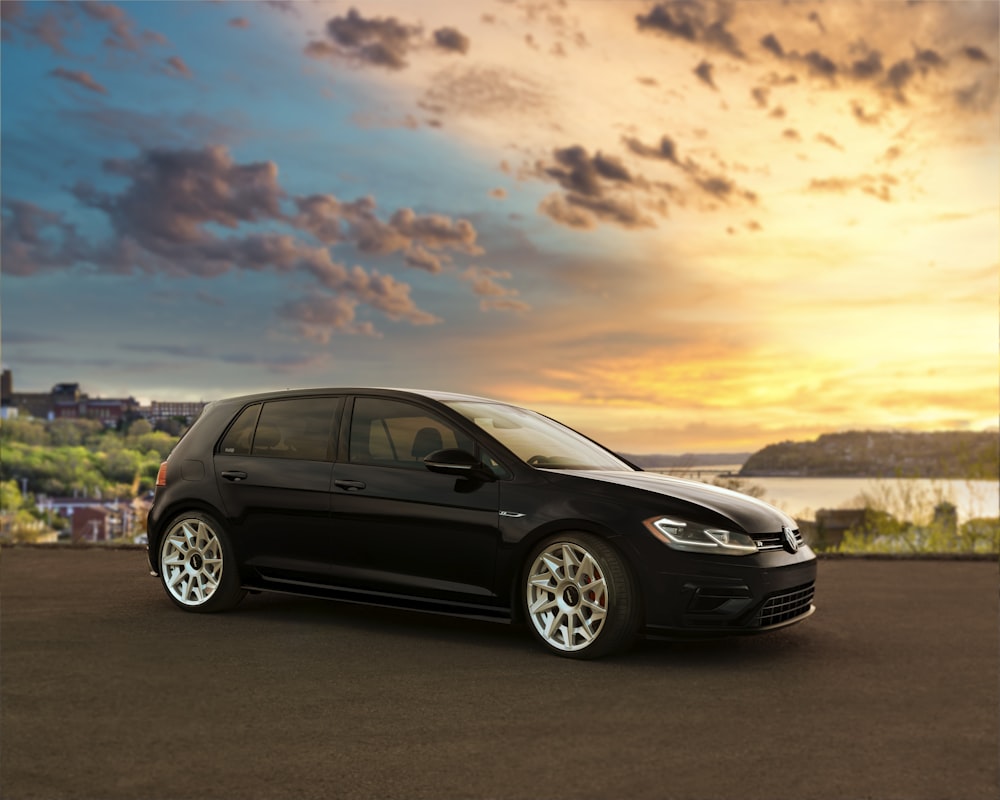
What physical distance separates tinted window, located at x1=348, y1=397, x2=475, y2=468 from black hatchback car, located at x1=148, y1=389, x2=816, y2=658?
10 millimetres

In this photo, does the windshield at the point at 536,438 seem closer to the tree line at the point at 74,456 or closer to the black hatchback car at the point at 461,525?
the black hatchback car at the point at 461,525

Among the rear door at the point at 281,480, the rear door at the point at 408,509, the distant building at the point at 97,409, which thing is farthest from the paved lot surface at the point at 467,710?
the distant building at the point at 97,409

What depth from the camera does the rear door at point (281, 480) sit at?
788cm

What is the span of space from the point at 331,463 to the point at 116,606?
2.40 metres

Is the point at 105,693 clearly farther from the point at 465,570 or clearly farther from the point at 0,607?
the point at 0,607

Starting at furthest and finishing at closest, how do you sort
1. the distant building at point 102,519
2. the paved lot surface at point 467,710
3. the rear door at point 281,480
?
the distant building at point 102,519
the rear door at point 281,480
the paved lot surface at point 467,710

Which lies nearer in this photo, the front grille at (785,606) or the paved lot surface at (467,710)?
the paved lot surface at (467,710)

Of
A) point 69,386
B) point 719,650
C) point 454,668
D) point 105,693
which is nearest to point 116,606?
point 105,693

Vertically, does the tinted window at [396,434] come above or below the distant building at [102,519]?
above

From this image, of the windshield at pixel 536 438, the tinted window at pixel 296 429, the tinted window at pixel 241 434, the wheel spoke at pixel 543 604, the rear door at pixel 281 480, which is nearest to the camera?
the wheel spoke at pixel 543 604

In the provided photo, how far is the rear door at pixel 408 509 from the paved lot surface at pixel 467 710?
1.43 ft

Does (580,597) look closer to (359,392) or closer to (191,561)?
(359,392)

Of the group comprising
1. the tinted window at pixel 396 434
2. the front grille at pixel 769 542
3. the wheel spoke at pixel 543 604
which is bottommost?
the wheel spoke at pixel 543 604

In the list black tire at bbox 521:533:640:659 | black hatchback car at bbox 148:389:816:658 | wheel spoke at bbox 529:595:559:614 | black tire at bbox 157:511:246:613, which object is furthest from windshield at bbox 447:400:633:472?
black tire at bbox 157:511:246:613
